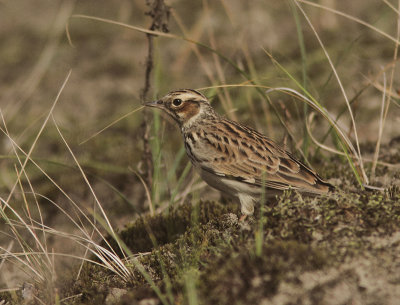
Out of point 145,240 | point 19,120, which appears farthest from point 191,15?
point 145,240

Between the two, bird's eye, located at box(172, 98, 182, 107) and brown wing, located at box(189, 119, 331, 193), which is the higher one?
bird's eye, located at box(172, 98, 182, 107)

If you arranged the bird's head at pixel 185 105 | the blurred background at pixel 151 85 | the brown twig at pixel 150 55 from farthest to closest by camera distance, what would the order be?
the blurred background at pixel 151 85
the brown twig at pixel 150 55
the bird's head at pixel 185 105

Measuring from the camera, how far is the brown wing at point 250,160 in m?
5.59

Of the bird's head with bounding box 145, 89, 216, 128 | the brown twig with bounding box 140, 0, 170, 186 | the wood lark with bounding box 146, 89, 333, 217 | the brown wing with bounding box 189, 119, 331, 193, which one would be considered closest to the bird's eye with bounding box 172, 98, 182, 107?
the bird's head with bounding box 145, 89, 216, 128

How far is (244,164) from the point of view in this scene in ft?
19.0

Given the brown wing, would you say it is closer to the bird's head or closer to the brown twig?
the bird's head

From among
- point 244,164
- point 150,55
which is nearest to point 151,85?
point 150,55

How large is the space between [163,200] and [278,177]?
8.97 ft

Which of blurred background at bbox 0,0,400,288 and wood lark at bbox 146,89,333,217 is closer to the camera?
wood lark at bbox 146,89,333,217

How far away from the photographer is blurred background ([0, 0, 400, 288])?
25.5 ft

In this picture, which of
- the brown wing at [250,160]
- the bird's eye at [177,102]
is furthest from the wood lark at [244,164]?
the bird's eye at [177,102]

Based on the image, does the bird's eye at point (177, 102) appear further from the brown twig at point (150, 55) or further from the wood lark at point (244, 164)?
Answer: the brown twig at point (150, 55)

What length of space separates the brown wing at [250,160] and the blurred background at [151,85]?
0.84 meters

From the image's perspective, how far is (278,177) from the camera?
A: 5637mm
